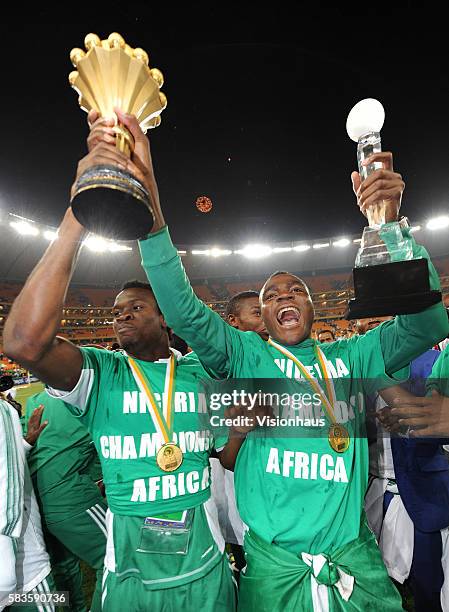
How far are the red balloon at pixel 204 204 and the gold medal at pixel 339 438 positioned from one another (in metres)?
23.4

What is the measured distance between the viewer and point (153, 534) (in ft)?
5.34

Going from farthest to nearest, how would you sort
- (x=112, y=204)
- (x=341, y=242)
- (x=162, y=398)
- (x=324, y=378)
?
(x=341, y=242), (x=162, y=398), (x=324, y=378), (x=112, y=204)

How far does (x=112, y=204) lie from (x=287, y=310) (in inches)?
44.8

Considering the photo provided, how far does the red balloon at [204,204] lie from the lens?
78.1 ft

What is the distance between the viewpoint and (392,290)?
1.31m

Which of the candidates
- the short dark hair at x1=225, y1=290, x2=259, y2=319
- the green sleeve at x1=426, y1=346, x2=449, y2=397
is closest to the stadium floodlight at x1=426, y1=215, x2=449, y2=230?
the short dark hair at x1=225, y1=290, x2=259, y2=319

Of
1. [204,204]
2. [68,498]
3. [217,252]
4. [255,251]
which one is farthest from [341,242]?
[68,498]

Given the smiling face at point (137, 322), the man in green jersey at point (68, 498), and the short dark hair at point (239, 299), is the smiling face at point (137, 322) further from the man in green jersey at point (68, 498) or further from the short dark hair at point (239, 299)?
the short dark hair at point (239, 299)

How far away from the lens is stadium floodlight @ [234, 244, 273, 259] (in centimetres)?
3492

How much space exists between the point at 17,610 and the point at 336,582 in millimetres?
1624

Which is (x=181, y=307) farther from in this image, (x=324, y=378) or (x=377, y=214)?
(x=377, y=214)

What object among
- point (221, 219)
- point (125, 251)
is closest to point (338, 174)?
point (221, 219)

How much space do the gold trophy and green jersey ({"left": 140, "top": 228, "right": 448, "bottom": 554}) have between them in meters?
0.25

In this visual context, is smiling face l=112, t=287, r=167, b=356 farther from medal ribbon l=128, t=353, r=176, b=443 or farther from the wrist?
the wrist
